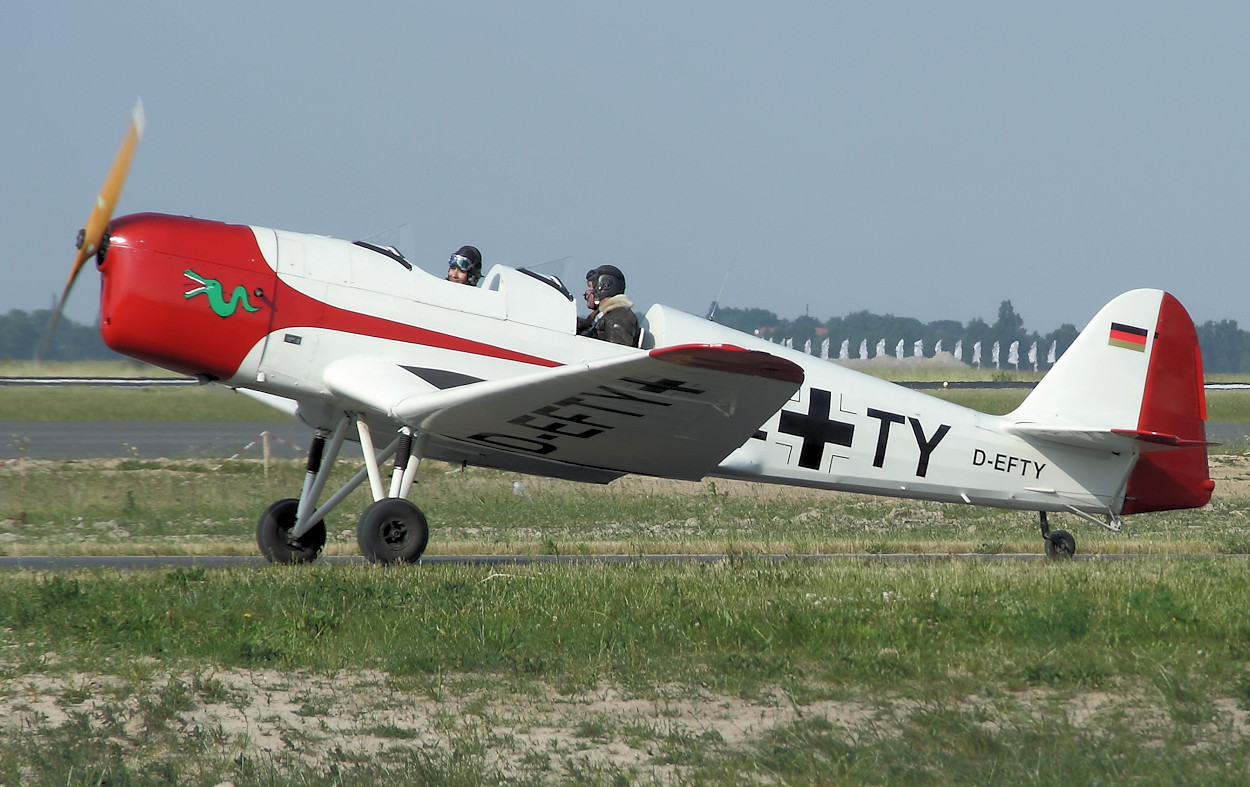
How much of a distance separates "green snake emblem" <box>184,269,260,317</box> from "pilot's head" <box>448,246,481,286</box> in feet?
5.22

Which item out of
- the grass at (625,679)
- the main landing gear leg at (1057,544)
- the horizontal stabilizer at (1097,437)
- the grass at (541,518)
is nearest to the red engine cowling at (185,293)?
the grass at (625,679)

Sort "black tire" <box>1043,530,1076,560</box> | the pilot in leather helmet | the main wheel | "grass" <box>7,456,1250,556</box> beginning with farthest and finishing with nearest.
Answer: "grass" <box>7,456,1250,556</box>
"black tire" <box>1043,530,1076,560</box>
the pilot in leather helmet
the main wheel

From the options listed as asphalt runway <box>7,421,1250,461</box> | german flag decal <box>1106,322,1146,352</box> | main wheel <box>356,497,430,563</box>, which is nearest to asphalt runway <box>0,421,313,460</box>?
asphalt runway <box>7,421,1250,461</box>

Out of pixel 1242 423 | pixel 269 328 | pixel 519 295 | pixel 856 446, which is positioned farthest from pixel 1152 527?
pixel 1242 423

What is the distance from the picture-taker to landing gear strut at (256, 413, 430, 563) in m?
8.98

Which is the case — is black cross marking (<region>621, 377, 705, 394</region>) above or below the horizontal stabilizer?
below

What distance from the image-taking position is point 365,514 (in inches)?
359

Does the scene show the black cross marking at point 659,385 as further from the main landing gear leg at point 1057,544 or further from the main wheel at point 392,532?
the main landing gear leg at point 1057,544

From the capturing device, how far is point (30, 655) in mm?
5922

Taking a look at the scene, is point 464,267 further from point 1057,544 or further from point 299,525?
point 1057,544

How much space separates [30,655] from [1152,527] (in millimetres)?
13856

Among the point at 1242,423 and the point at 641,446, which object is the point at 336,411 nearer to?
the point at 641,446

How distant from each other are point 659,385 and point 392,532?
2.32 meters

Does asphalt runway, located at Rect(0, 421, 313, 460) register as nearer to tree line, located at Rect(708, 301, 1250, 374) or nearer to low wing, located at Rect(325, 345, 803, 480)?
low wing, located at Rect(325, 345, 803, 480)
